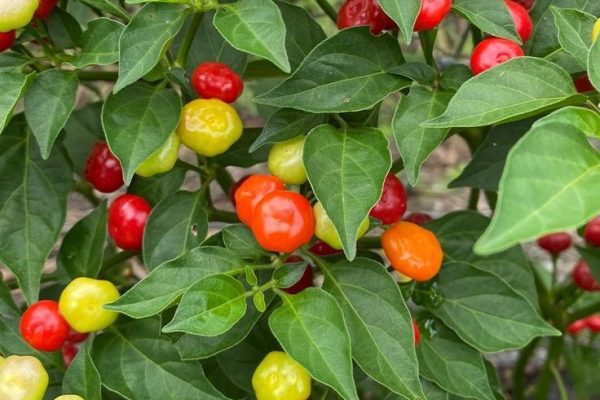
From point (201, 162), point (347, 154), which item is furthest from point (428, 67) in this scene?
point (201, 162)

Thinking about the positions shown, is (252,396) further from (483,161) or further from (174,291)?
(483,161)

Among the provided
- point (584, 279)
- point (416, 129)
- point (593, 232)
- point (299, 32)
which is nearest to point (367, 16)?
point (299, 32)

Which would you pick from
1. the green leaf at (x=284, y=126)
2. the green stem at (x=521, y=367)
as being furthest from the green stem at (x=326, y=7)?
the green stem at (x=521, y=367)

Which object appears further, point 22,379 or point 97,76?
point 97,76

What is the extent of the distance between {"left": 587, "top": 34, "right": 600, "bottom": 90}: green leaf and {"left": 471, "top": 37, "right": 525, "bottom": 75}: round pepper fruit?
15cm

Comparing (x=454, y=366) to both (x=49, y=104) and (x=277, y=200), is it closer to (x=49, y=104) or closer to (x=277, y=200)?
(x=277, y=200)

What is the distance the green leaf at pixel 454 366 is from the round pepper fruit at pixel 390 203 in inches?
7.4

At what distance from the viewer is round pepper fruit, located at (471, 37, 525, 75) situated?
968 millimetres

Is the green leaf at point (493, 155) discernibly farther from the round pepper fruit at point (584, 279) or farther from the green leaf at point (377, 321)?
the round pepper fruit at point (584, 279)

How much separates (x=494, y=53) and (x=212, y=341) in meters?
0.48

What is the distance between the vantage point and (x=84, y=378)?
3.42 feet

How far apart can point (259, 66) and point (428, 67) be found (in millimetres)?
500

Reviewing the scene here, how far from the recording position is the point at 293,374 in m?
1.00

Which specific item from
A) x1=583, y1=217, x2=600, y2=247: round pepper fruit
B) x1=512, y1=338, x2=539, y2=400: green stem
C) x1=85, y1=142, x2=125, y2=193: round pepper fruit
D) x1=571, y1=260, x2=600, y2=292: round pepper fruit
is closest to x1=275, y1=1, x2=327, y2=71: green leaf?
x1=85, y1=142, x2=125, y2=193: round pepper fruit
